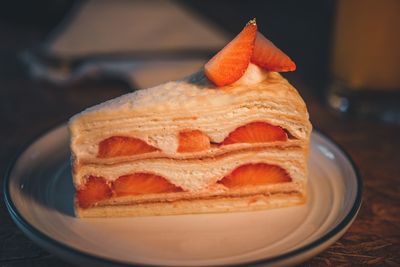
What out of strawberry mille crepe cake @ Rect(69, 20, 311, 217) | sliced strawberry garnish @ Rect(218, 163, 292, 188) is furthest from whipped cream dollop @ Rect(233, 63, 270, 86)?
sliced strawberry garnish @ Rect(218, 163, 292, 188)

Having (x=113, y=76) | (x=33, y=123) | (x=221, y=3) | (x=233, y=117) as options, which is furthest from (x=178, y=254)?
(x=221, y=3)

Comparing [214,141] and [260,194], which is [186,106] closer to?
[214,141]

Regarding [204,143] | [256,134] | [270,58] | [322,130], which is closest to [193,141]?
[204,143]

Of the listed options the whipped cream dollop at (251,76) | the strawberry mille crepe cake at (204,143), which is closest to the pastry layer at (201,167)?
the strawberry mille crepe cake at (204,143)

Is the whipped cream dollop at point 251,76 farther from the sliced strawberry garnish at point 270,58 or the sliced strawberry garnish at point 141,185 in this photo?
the sliced strawberry garnish at point 141,185

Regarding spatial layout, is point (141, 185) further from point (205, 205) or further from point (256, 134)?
point (256, 134)

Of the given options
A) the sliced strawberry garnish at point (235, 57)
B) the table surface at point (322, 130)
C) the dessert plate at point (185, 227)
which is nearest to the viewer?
the dessert plate at point (185, 227)
